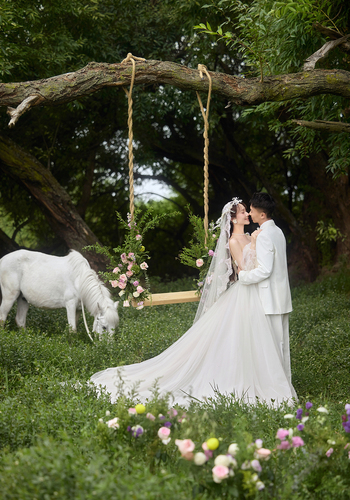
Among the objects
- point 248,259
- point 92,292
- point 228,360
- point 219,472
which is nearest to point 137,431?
point 219,472

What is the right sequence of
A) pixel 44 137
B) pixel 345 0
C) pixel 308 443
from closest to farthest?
pixel 308 443 < pixel 345 0 < pixel 44 137

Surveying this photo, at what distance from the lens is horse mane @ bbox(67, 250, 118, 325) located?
7.85 meters

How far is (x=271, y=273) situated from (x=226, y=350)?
39.3 inches

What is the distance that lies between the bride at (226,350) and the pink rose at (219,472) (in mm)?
2199

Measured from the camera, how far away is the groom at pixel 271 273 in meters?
5.43

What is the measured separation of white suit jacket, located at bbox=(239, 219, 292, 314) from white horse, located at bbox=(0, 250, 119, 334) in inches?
121

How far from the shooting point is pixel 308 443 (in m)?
3.41

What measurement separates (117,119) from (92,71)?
9.67 meters

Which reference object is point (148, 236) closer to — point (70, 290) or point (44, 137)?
point (44, 137)

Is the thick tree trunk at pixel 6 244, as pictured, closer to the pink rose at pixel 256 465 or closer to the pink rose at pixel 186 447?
the pink rose at pixel 186 447

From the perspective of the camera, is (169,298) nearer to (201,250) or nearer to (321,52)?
(201,250)

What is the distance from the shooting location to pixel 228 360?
219 inches

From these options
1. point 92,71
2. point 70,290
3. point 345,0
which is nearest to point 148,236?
point 70,290

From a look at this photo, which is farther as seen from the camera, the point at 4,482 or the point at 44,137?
the point at 44,137
